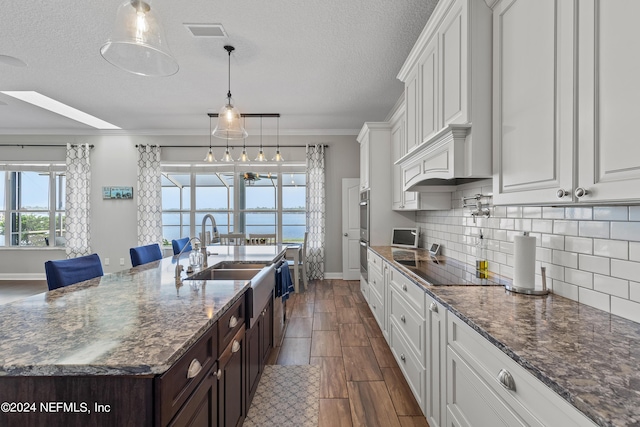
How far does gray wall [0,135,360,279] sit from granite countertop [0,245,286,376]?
4222 millimetres

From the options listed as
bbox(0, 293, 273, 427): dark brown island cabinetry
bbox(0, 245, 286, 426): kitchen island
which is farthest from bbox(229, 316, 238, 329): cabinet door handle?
bbox(0, 293, 273, 427): dark brown island cabinetry

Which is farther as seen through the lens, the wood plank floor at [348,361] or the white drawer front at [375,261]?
the white drawer front at [375,261]

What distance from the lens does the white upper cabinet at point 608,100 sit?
85cm

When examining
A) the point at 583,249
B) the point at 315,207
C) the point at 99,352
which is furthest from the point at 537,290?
A: the point at 315,207

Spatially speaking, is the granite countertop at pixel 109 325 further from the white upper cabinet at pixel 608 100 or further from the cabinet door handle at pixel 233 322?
the white upper cabinet at pixel 608 100

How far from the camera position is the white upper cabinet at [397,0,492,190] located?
5.14 feet

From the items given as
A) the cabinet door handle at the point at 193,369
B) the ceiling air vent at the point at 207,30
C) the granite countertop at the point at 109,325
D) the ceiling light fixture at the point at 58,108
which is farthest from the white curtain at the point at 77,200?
the cabinet door handle at the point at 193,369

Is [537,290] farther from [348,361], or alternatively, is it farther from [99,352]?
[99,352]

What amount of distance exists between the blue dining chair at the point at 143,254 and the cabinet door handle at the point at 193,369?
79.9 inches

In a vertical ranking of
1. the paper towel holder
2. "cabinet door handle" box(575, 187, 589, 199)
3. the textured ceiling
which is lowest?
the paper towel holder

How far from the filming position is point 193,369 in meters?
1.02

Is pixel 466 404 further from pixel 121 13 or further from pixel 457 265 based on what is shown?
pixel 121 13

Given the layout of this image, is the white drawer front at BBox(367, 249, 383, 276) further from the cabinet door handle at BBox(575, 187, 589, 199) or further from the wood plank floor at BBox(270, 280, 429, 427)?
the cabinet door handle at BBox(575, 187, 589, 199)

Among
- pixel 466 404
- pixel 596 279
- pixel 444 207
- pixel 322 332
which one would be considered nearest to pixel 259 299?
pixel 466 404
